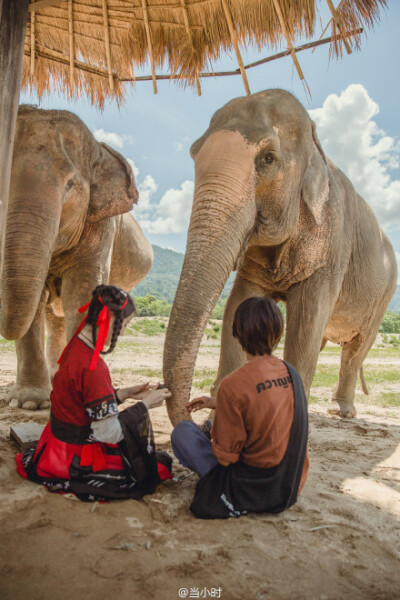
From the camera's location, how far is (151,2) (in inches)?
199

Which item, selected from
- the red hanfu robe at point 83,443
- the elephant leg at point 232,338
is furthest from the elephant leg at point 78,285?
the red hanfu robe at point 83,443

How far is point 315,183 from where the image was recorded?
13.6 feet

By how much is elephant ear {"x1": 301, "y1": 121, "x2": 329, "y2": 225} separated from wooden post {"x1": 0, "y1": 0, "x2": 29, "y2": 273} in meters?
2.45

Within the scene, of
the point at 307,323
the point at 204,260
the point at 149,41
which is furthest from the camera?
the point at 149,41

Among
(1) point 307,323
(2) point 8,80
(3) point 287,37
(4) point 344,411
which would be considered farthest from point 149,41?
(4) point 344,411

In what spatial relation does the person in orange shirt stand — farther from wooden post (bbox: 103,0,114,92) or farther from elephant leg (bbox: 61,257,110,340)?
wooden post (bbox: 103,0,114,92)

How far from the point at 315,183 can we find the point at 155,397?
8.23 feet

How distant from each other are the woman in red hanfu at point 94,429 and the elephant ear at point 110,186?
2.59 meters

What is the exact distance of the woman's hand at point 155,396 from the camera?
2682 millimetres

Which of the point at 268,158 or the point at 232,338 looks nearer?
the point at 268,158

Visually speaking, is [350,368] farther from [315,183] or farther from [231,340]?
[315,183]

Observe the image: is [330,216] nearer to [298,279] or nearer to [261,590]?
[298,279]

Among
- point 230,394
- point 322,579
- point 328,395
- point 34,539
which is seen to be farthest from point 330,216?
point 328,395

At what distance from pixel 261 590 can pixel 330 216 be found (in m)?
3.52
